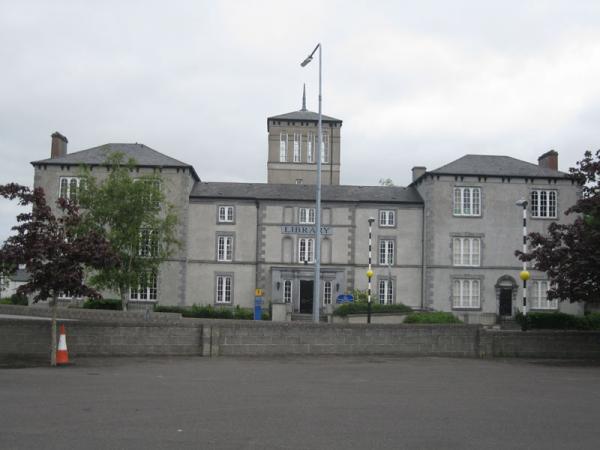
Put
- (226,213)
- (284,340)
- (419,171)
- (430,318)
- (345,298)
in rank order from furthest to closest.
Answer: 1. (419,171)
2. (226,213)
3. (345,298)
4. (430,318)
5. (284,340)

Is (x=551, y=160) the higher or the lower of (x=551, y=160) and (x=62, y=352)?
the higher

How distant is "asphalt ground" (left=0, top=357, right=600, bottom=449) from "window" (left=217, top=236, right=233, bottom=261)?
88.8 feet

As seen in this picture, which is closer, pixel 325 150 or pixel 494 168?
pixel 494 168

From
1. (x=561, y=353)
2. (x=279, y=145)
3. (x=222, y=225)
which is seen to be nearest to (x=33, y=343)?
(x=561, y=353)

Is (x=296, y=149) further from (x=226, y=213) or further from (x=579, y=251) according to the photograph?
(x=579, y=251)

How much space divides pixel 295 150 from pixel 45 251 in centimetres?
4974

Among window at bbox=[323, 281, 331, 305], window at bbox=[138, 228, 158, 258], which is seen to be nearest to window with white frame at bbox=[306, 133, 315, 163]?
window at bbox=[323, 281, 331, 305]

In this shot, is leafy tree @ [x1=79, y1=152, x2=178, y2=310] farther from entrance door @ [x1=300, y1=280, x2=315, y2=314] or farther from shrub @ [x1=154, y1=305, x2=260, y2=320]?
entrance door @ [x1=300, y1=280, x2=315, y2=314]

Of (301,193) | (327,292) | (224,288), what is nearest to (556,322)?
(327,292)

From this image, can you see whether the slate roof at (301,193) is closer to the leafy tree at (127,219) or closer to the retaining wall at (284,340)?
the leafy tree at (127,219)

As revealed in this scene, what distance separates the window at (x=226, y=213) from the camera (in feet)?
150

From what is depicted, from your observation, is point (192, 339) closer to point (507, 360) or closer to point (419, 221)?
point (507, 360)

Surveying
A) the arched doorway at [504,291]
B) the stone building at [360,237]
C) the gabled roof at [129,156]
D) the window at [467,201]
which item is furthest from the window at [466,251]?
the gabled roof at [129,156]

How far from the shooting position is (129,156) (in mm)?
45375
